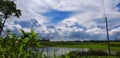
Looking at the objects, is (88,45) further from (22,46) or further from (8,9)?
(8,9)

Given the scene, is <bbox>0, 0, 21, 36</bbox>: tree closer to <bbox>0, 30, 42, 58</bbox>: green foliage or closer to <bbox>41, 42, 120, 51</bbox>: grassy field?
<bbox>41, 42, 120, 51</bbox>: grassy field

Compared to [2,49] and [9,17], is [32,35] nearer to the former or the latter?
[2,49]

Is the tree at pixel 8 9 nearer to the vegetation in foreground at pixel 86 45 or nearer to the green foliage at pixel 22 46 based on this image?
the vegetation in foreground at pixel 86 45

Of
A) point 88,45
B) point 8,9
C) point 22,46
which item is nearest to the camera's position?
point 22,46

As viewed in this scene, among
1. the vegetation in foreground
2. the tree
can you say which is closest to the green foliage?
the vegetation in foreground

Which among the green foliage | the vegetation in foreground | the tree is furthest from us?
the tree


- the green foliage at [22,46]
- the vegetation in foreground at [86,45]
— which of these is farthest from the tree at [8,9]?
the green foliage at [22,46]

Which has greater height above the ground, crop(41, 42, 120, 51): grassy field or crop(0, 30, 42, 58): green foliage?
crop(0, 30, 42, 58): green foliage

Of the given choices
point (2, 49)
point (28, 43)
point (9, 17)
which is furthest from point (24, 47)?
point (9, 17)

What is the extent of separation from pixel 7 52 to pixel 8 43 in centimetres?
14

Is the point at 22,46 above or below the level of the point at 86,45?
above

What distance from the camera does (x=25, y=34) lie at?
324 cm

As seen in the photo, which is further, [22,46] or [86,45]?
[86,45]

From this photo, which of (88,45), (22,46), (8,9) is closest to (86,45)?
(88,45)
